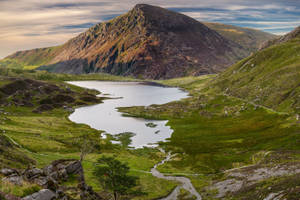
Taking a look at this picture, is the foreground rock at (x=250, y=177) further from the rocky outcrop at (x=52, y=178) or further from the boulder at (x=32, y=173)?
the boulder at (x=32, y=173)

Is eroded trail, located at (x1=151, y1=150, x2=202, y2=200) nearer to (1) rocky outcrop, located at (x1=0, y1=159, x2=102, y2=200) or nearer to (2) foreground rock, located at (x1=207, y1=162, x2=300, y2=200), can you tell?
(2) foreground rock, located at (x1=207, y1=162, x2=300, y2=200)

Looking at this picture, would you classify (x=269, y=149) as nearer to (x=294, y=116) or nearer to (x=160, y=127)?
(x=294, y=116)

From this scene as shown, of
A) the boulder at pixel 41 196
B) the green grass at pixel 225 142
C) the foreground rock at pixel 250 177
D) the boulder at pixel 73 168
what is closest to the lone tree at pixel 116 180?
the boulder at pixel 73 168

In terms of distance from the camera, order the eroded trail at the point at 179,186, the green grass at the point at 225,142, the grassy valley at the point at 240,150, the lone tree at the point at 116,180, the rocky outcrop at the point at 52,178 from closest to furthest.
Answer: the rocky outcrop at the point at 52,178 < the lone tree at the point at 116,180 < the grassy valley at the point at 240,150 < the eroded trail at the point at 179,186 < the green grass at the point at 225,142

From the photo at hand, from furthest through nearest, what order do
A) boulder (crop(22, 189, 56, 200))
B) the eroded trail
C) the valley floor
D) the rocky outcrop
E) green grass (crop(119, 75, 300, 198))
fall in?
1. green grass (crop(119, 75, 300, 198))
2. the eroded trail
3. the valley floor
4. the rocky outcrop
5. boulder (crop(22, 189, 56, 200))

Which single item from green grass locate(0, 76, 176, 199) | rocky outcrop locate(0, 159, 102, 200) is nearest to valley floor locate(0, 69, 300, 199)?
green grass locate(0, 76, 176, 199)

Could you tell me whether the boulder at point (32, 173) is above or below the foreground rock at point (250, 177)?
above

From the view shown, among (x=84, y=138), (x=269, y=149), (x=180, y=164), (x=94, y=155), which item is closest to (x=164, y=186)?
(x=180, y=164)

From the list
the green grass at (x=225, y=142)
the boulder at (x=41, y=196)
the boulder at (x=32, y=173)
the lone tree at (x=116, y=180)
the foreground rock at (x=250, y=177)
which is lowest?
the green grass at (x=225, y=142)

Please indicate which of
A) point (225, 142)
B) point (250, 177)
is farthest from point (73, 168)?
point (225, 142)

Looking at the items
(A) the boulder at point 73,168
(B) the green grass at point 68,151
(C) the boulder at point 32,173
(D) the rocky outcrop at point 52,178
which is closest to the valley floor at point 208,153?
(B) the green grass at point 68,151

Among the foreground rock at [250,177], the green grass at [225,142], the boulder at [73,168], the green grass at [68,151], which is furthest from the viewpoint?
the green grass at [225,142]

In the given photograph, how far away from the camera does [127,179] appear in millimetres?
63344

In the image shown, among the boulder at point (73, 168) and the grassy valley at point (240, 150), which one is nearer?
the boulder at point (73, 168)
